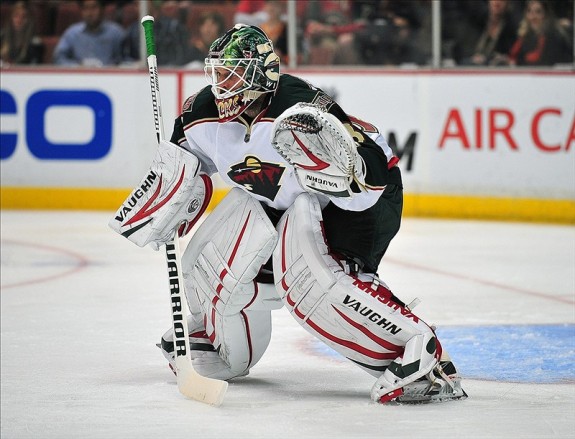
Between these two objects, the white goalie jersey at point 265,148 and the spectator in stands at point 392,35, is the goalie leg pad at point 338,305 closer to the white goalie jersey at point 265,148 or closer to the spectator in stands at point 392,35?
the white goalie jersey at point 265,148

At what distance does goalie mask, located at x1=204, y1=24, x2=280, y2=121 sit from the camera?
Answer: 3.20 meters

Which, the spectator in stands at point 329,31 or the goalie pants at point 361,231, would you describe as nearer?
the goalie pants at point 361,231

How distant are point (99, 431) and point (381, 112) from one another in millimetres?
4615

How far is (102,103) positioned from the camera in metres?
7.61

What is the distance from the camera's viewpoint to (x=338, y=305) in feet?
10.4

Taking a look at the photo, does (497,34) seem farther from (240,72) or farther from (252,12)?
(240,72)

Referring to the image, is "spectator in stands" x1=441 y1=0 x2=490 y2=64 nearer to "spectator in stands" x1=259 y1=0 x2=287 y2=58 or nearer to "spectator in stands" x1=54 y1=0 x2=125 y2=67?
"spectator in stands" x1=259 y1=0 x2=287 y2=58

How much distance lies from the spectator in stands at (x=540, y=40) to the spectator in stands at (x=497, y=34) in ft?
0.14

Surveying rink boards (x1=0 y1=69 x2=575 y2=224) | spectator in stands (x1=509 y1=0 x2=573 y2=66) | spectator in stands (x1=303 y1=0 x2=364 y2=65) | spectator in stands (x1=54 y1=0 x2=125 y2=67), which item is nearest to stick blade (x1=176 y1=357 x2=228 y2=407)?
rink boards (x1=0 y1=69 x2=575 y2=224)

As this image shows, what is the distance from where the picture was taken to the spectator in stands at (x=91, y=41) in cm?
765

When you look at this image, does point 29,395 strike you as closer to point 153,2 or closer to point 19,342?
point 19,342

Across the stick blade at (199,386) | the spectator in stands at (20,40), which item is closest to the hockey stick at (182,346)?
the stick blade at (199,386)

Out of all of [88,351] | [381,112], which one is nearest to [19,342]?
[88,351]

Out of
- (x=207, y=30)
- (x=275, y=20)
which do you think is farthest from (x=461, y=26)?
(x=207, y=30)
